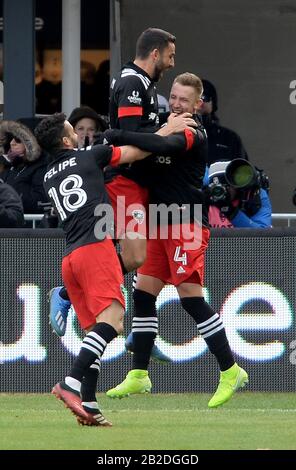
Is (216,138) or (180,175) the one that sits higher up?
(180,175)

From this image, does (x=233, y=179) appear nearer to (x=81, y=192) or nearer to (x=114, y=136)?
(x=114, y=136)

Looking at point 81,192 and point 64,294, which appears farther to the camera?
point 64,294

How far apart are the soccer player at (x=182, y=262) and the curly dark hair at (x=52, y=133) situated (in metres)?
1.00

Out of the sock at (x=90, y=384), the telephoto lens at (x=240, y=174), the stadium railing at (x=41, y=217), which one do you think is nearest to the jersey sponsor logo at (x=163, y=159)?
the telephoto lens at (x=240, y=174)

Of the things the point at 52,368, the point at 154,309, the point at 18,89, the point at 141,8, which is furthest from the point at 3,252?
the point at 141,8

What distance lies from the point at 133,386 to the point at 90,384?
1.55 m

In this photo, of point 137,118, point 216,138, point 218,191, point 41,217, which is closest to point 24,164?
point 41,217

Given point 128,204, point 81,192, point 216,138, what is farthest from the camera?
point 216,138

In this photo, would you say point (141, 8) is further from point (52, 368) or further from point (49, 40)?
point (52, 368)

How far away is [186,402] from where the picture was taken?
11.9 metres

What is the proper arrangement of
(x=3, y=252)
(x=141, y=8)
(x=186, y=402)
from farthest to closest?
(x=141, y=8) → (x=3, y=252) → (x=186, y=402)

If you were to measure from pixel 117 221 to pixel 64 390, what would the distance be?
5.72 ft

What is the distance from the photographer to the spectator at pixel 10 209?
42.9 feet

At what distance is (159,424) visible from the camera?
10117mm
